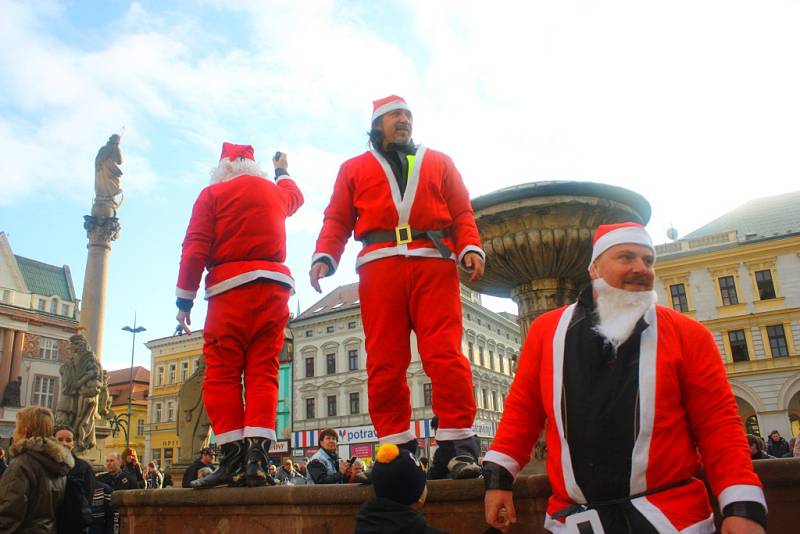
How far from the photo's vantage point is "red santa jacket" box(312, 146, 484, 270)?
3648 millimetres

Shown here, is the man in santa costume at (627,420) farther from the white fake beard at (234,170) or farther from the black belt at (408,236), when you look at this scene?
the white fake beard at (234,170)

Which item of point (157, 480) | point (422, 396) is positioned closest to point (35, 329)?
point (422, 396)

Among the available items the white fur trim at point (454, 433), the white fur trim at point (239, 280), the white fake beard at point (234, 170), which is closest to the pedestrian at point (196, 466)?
the white fur trim at point (239, 280)

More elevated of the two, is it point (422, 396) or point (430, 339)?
point (422, 396)

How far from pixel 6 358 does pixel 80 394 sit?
112 ft

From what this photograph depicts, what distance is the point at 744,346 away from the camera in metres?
33.8

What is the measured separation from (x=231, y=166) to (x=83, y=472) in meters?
2.53

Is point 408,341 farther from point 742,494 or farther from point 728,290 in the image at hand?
point 728,290

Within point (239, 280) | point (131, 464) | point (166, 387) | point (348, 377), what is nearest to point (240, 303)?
point (239, 280)

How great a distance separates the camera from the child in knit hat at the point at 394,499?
2359mm

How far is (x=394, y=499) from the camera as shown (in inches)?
98.3

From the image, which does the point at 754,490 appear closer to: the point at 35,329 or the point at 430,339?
the point at 430,339

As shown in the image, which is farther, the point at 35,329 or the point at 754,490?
Result: the point at 35,329

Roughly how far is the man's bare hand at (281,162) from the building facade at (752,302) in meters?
32.5
